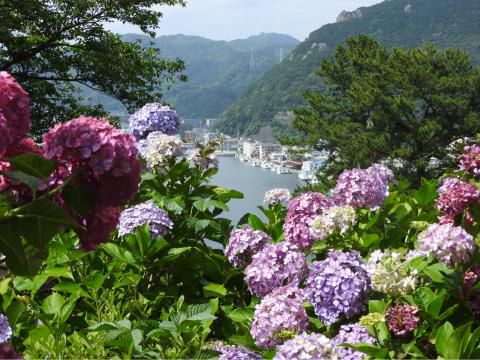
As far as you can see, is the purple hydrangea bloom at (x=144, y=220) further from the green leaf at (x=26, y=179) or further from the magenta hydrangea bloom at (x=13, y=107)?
the green leaf at (x=26, y=179)

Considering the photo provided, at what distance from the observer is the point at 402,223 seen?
1.92 meters

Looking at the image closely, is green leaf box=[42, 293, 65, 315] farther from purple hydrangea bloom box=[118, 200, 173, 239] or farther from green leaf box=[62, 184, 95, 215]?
green leaf box=[62, 184, 95, 215]

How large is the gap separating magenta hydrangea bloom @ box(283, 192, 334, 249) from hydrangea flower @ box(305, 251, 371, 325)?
1.30ft

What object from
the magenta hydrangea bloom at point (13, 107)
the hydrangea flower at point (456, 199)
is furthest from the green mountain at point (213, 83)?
the magenta hydrangea bloom at point (13, 107)

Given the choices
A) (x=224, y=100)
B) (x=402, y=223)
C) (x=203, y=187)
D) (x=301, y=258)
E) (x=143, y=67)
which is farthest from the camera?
(x=224, y=100)

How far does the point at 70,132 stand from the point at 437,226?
0.92 meters

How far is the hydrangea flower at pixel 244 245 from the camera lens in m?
1.83

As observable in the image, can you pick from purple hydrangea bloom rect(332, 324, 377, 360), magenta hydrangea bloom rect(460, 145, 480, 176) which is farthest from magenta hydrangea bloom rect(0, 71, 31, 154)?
magenta hydrangea bloom rect(460, 145, 480, 176)

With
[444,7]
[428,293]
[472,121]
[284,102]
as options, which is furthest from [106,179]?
[444,7]

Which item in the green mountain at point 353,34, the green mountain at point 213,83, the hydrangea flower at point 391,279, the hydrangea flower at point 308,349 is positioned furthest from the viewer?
the green mountain at point 213,83

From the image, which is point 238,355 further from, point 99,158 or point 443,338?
point 99,158

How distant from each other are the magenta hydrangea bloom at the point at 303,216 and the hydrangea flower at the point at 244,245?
0.30 feet

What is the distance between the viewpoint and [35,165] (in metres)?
0.77

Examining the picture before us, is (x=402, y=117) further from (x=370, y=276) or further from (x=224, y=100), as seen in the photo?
(x=224, y=100)
